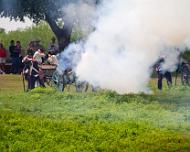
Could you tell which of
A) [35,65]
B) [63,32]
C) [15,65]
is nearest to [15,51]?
[15,65]

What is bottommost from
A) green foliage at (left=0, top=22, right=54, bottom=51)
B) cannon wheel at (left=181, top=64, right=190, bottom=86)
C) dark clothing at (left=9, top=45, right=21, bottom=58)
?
cannon wheel at (left=181, top=64, right=190, bottom=86)

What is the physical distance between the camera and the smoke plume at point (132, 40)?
15844 mm

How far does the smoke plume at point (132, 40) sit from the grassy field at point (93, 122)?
1081 mm

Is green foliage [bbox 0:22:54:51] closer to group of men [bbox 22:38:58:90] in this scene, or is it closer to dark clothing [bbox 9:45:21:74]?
dark clothing [bbox 9:45:21:74]

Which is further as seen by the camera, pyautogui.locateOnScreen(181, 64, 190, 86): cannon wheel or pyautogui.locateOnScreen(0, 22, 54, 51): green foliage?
pyautogui.locateOnScreen(0, 22, 54, 51): green foliage

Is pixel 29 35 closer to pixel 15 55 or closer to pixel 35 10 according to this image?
pixel 15 55

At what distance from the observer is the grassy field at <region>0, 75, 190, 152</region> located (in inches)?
382

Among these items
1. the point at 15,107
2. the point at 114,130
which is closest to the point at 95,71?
the point at 15,107

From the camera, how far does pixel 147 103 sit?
15133 millimetres

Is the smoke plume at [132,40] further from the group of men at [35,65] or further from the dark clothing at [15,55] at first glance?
the dark clothing at [15,55]

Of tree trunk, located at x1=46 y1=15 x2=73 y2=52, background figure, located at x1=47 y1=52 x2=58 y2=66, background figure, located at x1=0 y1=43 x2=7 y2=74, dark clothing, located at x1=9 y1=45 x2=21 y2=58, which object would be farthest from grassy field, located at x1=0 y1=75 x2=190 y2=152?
background figure, located at x1=0 y1=43 x2=7 y2=74

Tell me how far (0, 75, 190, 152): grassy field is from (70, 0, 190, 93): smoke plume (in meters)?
1.08

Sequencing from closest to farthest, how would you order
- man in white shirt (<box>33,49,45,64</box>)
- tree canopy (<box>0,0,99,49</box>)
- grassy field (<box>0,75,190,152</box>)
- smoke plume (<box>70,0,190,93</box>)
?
grassy field (<box>0,75,190,152</box>) → smoke plume (<box>70,0,190,93</box>) → man in white shirt (<box>33,49,45,64</box>) → tree canopy (<box>0,0,99,49</box>)

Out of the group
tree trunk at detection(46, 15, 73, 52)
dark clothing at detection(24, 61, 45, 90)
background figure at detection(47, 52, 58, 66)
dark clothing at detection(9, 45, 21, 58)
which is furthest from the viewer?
dark clothing at detection(9, 45, 21, 58)
